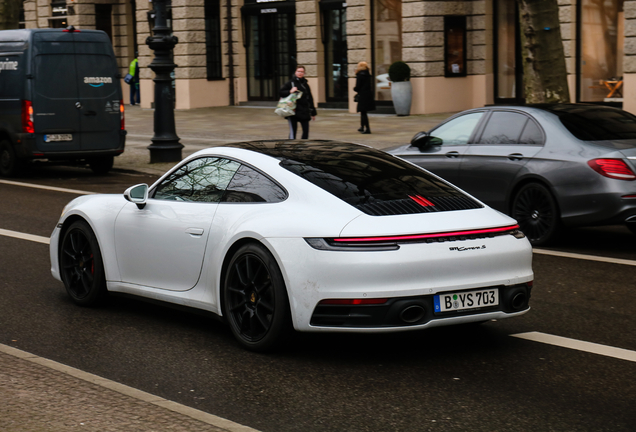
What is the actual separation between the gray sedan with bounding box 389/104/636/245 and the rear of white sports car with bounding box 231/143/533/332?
3.77m

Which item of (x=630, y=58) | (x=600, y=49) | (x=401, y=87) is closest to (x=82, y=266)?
(x=630, y=58)

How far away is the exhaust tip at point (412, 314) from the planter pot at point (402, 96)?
2254 cm

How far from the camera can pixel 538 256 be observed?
916 centimetres

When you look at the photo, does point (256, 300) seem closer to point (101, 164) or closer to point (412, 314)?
point (412, 314)

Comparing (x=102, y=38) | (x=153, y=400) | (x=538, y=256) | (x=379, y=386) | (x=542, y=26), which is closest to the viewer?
(x=153, y=400)

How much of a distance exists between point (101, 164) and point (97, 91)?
5.05 feet

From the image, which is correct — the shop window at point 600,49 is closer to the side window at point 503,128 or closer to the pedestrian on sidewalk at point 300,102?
the pedestrian on sidewalk at point 300,102

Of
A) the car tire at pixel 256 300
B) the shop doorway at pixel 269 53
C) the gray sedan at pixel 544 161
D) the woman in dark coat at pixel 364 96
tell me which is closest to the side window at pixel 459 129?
the gray sedan at pixel 544 161

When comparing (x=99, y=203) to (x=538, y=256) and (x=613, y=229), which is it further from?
(x=613, y=229)

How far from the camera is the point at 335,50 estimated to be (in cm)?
3133

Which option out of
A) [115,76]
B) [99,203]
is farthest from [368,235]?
[115,76]

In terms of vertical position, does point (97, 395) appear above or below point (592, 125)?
below

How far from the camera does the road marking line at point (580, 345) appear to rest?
5645 millimetres

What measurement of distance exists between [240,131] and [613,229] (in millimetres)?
15651
